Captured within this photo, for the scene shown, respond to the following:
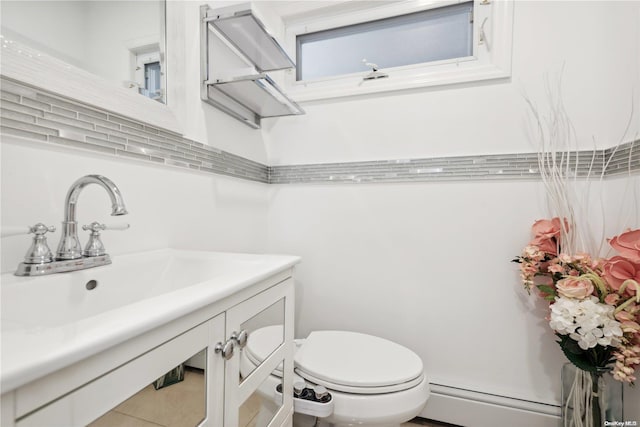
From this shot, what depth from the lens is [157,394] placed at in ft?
1.43

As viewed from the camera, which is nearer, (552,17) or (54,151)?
(54,151)

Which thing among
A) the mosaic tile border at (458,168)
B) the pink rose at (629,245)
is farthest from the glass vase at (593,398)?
the mosaic tile border at (458,168)

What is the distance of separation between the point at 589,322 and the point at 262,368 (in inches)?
39.4

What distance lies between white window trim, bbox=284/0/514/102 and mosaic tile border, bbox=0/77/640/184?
0.36 metres

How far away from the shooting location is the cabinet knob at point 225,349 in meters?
0.55

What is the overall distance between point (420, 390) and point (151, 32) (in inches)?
56.2

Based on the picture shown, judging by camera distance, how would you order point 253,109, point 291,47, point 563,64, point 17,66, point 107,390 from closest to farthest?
1. point 107,390
2. point 17,66
3. point 563,64
4. point 253,109
5. point 291,47

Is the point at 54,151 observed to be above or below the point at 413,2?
below

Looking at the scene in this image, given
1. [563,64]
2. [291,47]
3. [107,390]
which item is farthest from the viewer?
[291,47]

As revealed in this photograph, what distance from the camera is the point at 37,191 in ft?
2.10

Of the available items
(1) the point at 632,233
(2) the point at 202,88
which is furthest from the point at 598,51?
(2) the point at 202,88

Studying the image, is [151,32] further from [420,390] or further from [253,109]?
[420,390]

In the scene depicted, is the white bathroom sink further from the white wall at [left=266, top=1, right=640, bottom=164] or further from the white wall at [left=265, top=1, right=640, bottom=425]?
the white wall at [left=266, top=1, right=640, bottom=164]

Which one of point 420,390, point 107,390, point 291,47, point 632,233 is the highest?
point 291,47
